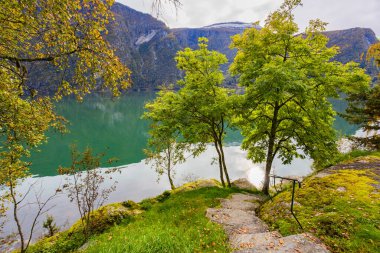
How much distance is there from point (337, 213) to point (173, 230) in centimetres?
650

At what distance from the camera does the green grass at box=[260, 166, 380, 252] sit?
739cm

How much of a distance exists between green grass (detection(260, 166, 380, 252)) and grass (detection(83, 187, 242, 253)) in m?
2.92

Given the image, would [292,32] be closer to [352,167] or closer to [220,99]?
[220,99]

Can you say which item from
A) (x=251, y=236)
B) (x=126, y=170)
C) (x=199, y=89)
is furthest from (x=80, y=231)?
(x=126, y=170)

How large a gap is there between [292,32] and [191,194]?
12.4 meters

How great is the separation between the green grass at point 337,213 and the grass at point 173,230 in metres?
2.92

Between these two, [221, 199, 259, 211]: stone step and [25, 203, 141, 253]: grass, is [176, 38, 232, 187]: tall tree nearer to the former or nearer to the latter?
[221, 199, 259, 211]: stone step

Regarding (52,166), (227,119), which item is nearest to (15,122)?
(227,119)

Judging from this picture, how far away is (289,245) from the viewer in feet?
23.9


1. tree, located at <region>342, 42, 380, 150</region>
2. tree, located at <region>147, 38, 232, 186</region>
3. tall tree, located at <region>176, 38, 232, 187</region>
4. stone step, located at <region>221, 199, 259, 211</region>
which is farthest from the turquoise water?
tree, located at <region>342, 42, 380, 150</region>

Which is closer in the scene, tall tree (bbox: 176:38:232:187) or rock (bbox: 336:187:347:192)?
rock (bbox: 336:187:347:192)

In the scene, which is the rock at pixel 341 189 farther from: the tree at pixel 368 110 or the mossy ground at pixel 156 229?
the tree at pixel 368 110

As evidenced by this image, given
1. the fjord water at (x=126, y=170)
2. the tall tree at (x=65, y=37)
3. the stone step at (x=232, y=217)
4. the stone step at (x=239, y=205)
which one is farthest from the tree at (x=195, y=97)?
the tall tree at (x=65, y=37)

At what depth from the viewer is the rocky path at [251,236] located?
7.20 metres
